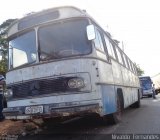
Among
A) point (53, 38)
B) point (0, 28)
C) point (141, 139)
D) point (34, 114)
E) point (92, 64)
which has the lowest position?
point (141, 139)

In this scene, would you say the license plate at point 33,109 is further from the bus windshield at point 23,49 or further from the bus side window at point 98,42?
the bus side window at point 98,42

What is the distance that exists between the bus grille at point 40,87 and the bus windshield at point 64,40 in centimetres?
60

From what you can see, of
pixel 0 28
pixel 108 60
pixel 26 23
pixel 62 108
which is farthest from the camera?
pixel 0 28

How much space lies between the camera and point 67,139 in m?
8.19

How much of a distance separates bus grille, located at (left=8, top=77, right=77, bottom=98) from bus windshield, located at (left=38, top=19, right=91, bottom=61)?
0.60 metres

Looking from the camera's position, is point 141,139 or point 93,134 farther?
point 93,134

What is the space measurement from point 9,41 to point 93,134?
10.9ft

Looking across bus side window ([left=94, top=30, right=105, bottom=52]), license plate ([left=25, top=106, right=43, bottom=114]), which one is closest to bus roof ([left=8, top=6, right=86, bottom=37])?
bus side window ([left=94, top=30, right=105, bottom=52])

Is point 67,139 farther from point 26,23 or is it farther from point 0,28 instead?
point 0,28

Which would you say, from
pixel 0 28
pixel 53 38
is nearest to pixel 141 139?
pixel 53 38

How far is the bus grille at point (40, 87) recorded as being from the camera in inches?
301

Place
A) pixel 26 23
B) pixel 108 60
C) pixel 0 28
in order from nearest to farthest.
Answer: pixel 26 23 → pixel 108 60 → pixel 0 28

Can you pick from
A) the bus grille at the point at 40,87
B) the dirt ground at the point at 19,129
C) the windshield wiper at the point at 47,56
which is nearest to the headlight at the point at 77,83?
the bus grille at the point at 40,87

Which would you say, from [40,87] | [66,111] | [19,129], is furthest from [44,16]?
[19,129]
